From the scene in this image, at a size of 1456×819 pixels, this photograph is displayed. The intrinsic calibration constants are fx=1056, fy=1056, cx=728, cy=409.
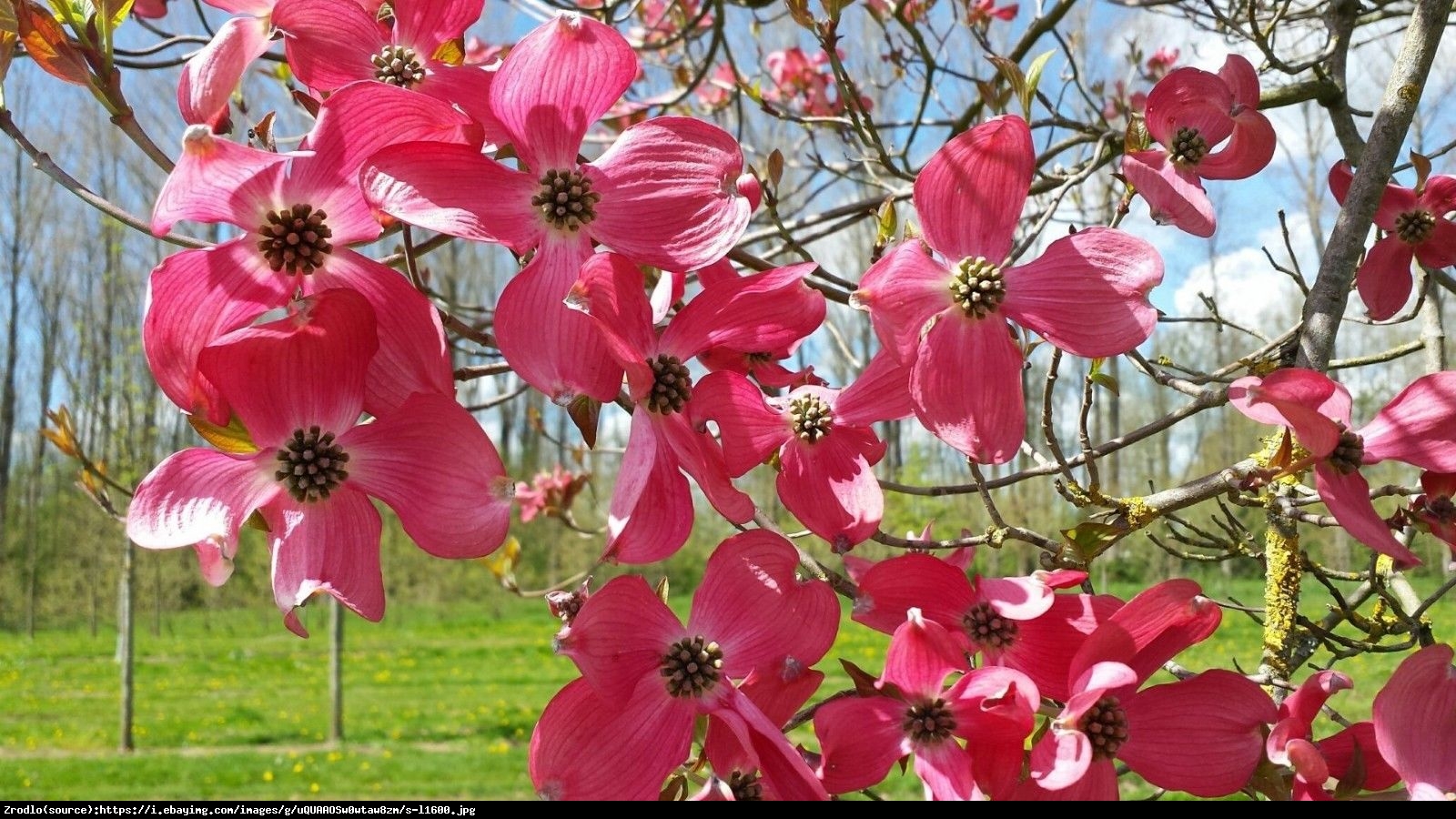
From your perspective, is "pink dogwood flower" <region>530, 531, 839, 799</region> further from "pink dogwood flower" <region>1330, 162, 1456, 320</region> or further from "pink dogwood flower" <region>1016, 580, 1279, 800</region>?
"pink dogwood flower" <region>1330, 162, 1456, 320</region>

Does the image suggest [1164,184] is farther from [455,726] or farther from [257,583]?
[257,583]

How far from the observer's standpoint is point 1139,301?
460 mm

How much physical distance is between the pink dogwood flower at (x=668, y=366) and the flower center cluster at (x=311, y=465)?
11 cm

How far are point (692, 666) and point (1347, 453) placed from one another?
0.98 feet

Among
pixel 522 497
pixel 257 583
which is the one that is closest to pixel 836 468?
pixel 522 497

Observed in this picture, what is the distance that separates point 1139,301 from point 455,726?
580 centimetres

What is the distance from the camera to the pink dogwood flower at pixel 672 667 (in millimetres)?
432

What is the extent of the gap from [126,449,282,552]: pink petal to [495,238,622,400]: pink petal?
0.11 metres

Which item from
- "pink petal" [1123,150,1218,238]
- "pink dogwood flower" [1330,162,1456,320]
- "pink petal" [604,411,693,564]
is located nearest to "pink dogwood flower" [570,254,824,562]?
"pink petal" [604,411,693,564]

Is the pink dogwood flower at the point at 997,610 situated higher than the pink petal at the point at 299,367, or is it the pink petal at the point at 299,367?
the pink petal at the point at 299,367

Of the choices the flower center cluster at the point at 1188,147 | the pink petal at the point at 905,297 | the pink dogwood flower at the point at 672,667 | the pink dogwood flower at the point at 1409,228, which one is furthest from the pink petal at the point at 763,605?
the pink dogwood flower at the point at 1409,228

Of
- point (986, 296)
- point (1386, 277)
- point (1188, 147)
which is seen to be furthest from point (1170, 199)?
point (1386, 277)

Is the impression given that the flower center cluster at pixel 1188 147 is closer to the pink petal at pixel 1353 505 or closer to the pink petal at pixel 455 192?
the pink petal at pixel 1353 505

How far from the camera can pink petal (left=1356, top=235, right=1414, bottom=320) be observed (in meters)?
0.69
